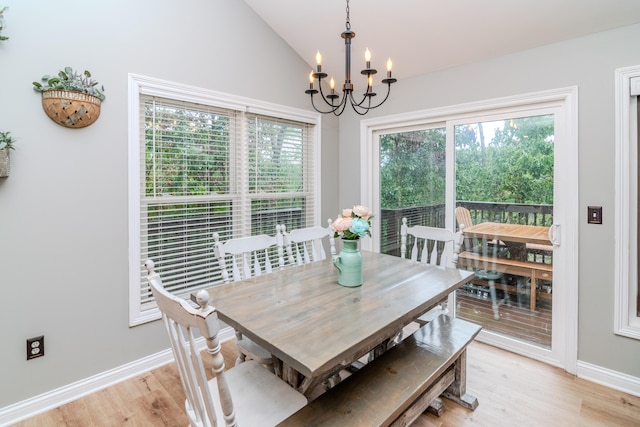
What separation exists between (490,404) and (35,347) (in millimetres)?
2805

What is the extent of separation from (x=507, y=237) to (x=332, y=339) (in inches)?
82.8

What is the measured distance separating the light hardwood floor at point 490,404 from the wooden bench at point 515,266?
64 centimetres

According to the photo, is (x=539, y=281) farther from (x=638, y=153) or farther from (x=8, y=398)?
(x=8, y=398)

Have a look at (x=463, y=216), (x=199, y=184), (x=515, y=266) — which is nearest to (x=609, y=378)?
(x=515, y=266)

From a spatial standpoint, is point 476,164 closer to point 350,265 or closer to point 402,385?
point 350,265

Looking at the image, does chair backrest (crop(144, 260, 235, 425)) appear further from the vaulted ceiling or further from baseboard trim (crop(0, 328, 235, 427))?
the vaulted ceiling

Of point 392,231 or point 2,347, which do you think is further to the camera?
point 392,231

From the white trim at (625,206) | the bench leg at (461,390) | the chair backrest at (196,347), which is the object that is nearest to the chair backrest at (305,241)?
the bench leg at (461,390)

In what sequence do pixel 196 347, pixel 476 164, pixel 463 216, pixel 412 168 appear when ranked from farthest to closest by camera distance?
pixel 412 168, pixel 463 216, pixel 476 164, pixel 196 347

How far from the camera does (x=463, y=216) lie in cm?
294

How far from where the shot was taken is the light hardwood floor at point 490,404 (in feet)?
6.21

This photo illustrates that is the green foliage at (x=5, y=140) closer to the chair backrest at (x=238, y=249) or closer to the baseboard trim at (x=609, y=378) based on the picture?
the chair backrest at (x=238, y=249)

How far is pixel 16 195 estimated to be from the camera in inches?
73.2

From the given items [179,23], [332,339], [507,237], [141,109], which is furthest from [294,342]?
[179,23]
